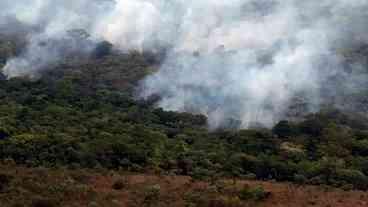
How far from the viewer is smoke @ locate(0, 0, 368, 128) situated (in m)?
39.7

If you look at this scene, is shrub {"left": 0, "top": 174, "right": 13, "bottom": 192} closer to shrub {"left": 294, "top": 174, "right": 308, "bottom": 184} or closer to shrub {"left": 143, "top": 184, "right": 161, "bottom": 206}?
shrub {"left": 143, "top": 184, "right": 161, "bottom": 206}

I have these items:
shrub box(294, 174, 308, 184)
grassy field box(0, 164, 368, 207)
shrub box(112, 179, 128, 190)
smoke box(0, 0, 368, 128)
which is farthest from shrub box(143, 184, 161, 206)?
smoke box(0, 0, 368, 128)

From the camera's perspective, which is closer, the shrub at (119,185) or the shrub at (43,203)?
the shrub at (43,203)

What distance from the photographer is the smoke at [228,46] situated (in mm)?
39656

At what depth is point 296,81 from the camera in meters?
41.5

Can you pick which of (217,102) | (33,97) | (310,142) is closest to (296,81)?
(217,102)

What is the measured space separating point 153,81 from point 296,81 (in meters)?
11.0

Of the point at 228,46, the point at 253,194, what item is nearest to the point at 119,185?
the point at 253,194

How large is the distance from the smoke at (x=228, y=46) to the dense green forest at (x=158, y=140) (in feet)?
9.86

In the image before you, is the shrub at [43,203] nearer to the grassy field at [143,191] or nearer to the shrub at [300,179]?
the grassy field at [143,191]

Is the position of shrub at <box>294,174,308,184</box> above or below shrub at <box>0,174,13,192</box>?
above

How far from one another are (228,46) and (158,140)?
2353cm

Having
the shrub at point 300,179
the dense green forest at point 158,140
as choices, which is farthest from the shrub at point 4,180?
the shrub at point 300,179

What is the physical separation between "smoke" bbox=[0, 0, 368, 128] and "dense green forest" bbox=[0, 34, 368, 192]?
9.86 feet
